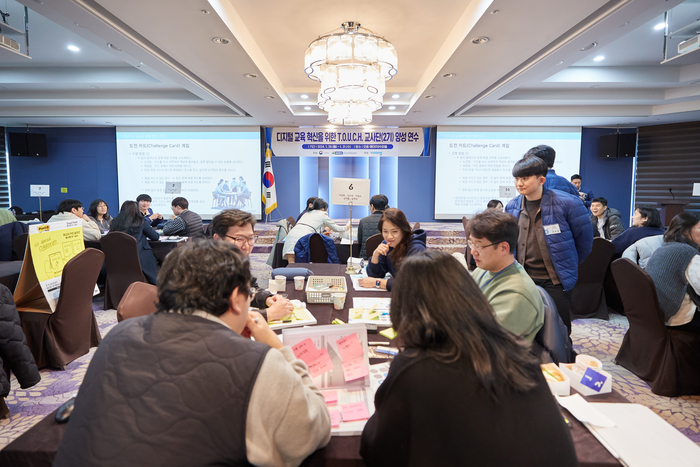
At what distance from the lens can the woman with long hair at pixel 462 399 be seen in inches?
30.2

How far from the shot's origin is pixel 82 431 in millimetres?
770

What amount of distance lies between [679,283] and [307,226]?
11.4 feet

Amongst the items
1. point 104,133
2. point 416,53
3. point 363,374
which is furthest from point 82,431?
point 104,133

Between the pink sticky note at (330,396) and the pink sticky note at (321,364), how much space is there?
0.07m

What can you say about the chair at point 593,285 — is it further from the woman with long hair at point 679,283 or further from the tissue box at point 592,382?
the tissue box at point 592,382

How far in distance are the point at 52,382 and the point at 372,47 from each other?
3656mm

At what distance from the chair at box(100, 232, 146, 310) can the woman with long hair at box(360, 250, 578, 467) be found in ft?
12.9

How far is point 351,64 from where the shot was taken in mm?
3146

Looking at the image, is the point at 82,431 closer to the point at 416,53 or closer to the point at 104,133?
the point at 416,53

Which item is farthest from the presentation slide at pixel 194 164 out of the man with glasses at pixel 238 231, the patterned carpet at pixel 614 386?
the man with glasses at pixel 238 231

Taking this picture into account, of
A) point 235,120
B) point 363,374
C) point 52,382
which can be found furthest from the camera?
point 235,120

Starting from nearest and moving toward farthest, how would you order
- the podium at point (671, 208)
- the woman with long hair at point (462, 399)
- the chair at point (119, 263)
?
the woman with long hair at point (462, 399), the chair at point (119, 263), the podium at point (671, 208)

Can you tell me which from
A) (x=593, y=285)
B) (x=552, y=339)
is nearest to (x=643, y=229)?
(x=593, y=285)

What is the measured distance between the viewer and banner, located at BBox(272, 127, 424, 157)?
26.4 ft
